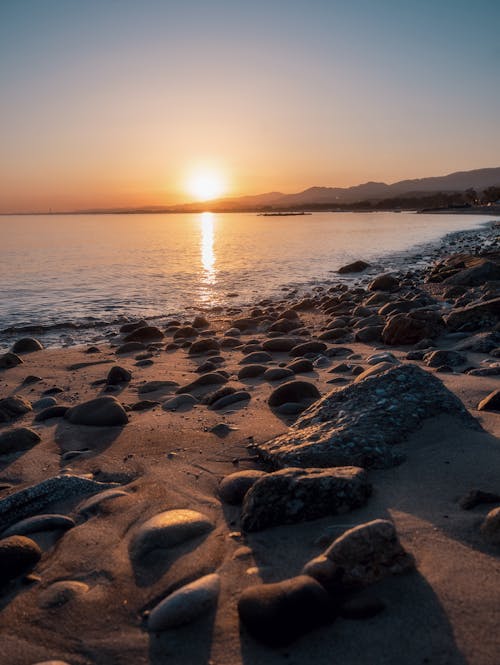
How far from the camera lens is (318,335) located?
7.25 metres

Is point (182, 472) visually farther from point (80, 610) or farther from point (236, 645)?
point (236, 645)

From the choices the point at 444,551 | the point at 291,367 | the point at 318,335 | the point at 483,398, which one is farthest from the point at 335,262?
the point at 444,551

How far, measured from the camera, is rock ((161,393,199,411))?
4312 millimetres

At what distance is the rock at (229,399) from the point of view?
13.8ft

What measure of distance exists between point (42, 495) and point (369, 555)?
1.82 metres

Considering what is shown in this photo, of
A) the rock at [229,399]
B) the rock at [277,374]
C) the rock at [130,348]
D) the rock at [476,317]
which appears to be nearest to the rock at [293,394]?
the rock at [229,399]

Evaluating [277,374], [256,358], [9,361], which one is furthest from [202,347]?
[9,361]

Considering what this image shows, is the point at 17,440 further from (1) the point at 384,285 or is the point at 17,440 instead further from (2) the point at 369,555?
(1) the point at 384,285

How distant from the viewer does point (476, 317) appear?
254 inches

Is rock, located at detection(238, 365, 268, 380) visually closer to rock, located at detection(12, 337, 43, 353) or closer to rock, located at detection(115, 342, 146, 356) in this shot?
rock, located at detection(115, 342, 146, 356)

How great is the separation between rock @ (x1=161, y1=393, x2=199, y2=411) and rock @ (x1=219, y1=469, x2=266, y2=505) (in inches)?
64.5

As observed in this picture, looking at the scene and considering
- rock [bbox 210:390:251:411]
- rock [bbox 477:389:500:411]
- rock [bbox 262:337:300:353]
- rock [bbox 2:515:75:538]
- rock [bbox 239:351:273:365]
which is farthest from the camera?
rock [bbox 262:337:300:353]

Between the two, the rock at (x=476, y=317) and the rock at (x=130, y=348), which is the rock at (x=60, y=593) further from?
the rock at (x=476, y=317)

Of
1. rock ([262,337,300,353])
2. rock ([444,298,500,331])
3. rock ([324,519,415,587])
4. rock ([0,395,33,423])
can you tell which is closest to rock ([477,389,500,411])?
rock ([324,519,415,587])
